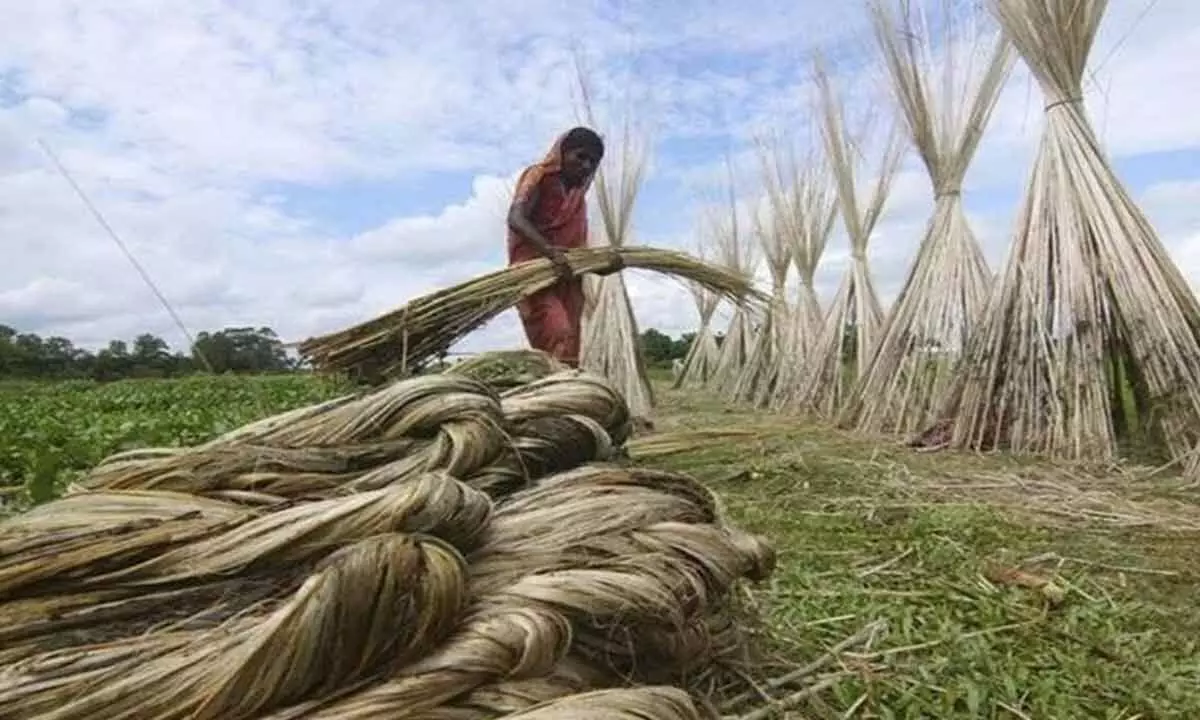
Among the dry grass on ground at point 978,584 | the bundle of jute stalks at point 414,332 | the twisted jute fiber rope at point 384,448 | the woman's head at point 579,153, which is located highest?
the woman's head at point 579,153

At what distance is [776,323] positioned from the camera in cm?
969

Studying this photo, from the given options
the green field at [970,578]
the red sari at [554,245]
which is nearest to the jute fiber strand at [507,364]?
the green field at [970,578]

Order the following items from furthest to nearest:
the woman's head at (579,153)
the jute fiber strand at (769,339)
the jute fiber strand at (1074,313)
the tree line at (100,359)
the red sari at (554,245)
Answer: the tree line at (100,359) < the jute fiber strand at (769,339) < the woman's head at (579,153) < the red sari at (554,245) < the jute fiber strand at (1074,313)

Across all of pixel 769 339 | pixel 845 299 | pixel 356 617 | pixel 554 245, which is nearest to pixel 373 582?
pixel 356 617

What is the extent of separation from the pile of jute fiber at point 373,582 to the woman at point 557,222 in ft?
7.74

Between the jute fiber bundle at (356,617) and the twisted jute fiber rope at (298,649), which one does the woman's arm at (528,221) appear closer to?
the jute fiber bundle at (356,617)

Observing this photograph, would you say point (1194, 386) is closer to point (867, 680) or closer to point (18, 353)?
point (867, 680)

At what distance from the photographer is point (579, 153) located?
4223 mm

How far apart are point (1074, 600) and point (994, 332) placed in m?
2.52

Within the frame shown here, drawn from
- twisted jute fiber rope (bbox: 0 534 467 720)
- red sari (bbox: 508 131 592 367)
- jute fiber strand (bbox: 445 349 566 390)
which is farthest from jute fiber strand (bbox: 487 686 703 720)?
red sari (bbox: 508 131 592 367)

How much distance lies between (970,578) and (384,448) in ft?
4.13

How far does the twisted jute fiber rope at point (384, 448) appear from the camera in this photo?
132cm

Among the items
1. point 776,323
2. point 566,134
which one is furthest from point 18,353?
point 566,134

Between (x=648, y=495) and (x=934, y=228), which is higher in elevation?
(x=934, y=228)
